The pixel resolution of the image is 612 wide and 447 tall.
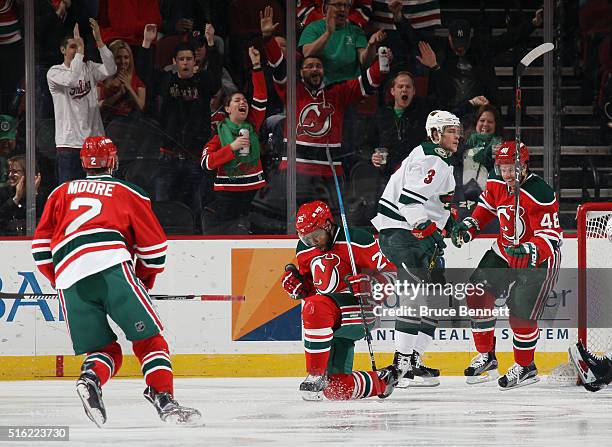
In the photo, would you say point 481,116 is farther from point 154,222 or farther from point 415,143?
point 154,222

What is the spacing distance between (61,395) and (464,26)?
2977mm

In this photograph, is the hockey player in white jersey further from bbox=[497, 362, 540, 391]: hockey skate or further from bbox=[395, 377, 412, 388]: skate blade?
bbox=[497, 362, 540, 391]: hockey skate

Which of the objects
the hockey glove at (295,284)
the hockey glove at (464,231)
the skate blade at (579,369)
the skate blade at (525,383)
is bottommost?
the skate blade at (525,383)

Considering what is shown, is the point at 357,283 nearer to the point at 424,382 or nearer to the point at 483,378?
the point at 424,382

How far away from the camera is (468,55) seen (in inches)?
271

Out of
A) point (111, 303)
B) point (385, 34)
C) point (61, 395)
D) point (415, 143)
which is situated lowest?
point (61, 395)

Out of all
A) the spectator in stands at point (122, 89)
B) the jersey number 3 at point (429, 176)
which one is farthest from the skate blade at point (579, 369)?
the spectator in stands at point (122, 89)

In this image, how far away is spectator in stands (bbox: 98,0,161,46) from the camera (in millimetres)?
6875

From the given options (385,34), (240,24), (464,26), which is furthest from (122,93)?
(464,26)

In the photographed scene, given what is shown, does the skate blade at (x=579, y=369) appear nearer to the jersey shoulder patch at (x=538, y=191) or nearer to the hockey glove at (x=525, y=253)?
the hockey glove at (x=525, y=253)

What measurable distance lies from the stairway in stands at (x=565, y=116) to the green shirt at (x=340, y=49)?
1.53 ft

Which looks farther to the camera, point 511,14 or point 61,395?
point 511,14

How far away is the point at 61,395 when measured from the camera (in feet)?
18.5

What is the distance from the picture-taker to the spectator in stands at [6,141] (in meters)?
6.76
